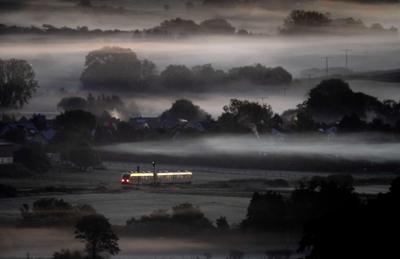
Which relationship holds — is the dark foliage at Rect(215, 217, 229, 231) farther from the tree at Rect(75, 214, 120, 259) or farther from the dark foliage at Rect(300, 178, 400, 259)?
the dark foliage at Rect(300, 178, 400, 259)

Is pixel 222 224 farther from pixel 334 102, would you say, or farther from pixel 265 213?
pixel 334 102

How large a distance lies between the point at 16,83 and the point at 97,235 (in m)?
2.69

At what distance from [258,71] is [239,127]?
587 millimetres

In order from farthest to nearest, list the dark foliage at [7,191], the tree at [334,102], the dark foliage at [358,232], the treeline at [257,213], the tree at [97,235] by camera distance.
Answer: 1. the tree at [334,102]
2. the dark foliage at [7,191]
3. the treeline at [257,213]
4. the tree at [97,235]
5. the dark foliage at [358,232]

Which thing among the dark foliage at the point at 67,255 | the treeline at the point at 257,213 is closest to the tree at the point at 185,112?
the treeline at the point at 257,213

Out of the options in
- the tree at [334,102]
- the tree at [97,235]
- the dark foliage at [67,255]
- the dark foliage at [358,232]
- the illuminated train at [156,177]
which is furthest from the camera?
the tree at [334,102]

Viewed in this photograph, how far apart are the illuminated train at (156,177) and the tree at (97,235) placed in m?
1.19

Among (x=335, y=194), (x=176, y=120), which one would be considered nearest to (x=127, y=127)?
(x=176, y=120)

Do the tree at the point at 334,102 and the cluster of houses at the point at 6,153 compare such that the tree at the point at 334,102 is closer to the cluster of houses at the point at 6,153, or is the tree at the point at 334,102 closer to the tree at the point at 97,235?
the cluster of houses at the point at 6,153

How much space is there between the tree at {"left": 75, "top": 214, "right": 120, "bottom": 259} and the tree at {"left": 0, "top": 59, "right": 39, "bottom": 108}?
232cm

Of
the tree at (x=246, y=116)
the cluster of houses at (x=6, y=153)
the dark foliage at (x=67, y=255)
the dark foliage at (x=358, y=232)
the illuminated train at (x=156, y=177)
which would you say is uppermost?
the tree at (x=246, y=116)

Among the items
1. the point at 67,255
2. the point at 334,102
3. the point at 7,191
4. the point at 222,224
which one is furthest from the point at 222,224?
the point at 334,102

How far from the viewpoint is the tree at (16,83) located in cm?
1340

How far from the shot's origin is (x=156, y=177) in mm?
12680
